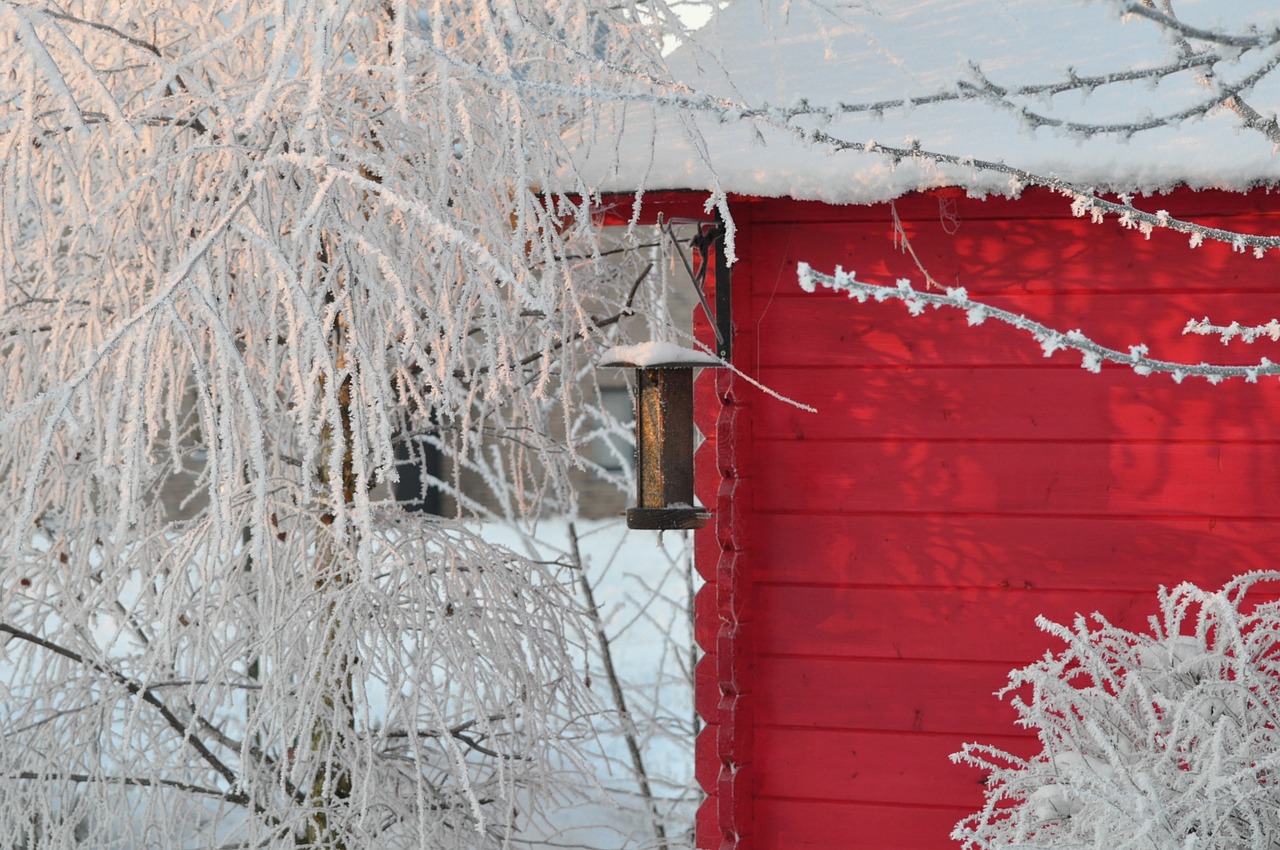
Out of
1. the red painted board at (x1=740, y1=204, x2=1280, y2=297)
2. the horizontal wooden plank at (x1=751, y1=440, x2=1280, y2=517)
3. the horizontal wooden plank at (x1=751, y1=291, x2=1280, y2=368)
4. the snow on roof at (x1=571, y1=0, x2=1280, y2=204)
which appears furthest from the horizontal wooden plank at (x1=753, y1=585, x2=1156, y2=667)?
the snow on roof at (x1=571, y1=0, x2=1280, y2=204)

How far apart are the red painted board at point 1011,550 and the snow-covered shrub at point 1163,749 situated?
22cm

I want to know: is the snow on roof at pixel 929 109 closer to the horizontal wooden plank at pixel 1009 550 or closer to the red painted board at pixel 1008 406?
the red painted board at pixel 1008 406

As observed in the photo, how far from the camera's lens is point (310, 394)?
1.98m

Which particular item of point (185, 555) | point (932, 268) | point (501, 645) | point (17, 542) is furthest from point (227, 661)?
point (932, 268)

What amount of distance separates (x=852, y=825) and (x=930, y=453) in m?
1.13

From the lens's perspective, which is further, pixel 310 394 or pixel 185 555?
pixel 185 555

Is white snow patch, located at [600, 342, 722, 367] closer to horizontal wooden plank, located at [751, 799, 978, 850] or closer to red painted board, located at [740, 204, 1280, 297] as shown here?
red painted board, located at [740, 204, 1280, 297]

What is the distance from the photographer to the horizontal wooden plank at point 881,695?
3662mm

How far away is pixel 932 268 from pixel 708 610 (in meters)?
1.22

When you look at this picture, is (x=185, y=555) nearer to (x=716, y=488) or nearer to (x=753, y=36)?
(x=716, y=488)

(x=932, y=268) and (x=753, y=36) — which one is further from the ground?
(x=753, y=36)

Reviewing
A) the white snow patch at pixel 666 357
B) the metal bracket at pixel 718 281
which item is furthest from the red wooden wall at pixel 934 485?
the white snow patch at pixel 666 357

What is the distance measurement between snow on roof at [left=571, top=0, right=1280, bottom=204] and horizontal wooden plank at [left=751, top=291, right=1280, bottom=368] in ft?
1.64

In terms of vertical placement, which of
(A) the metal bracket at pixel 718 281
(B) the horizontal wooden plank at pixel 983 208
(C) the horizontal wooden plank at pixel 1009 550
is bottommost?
(C) the horizontal wooden plank at pixel 1009 550
